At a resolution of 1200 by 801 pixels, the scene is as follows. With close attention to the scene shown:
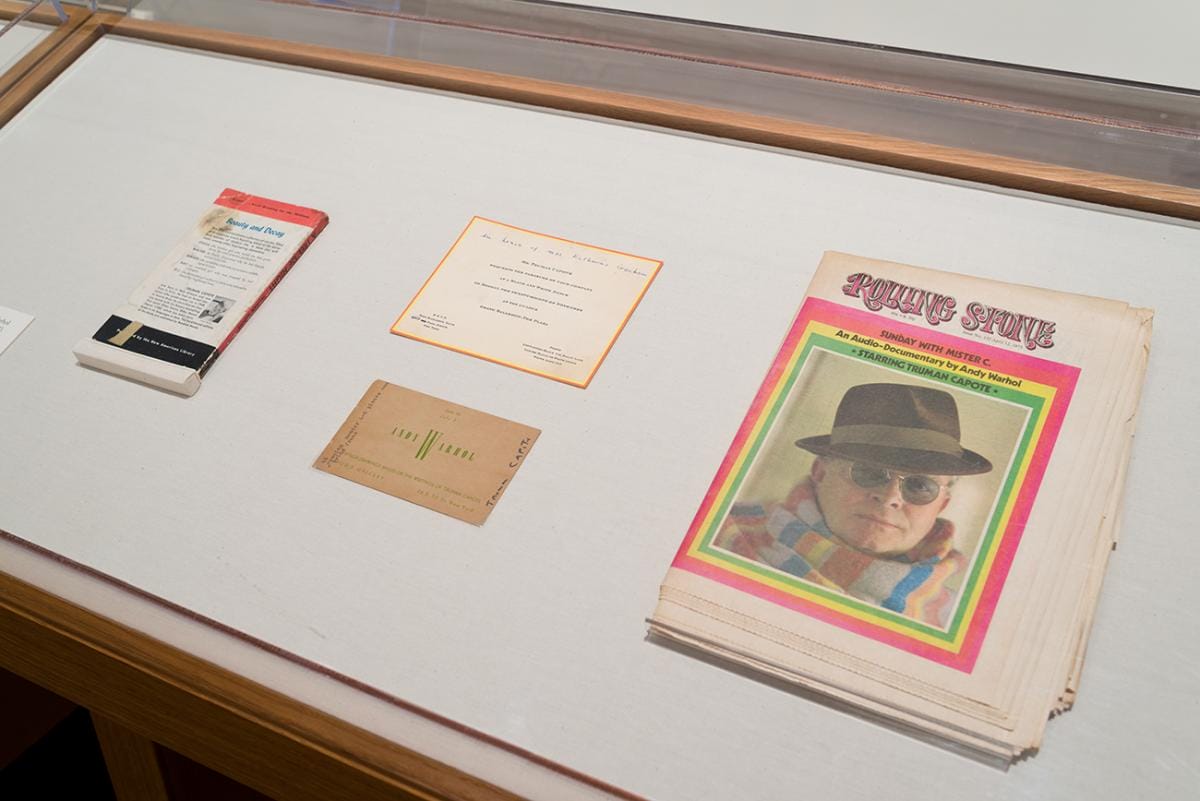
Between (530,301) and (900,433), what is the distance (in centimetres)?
39

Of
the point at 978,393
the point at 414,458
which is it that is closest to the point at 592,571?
the point at 414,458

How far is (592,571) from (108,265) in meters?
0.72

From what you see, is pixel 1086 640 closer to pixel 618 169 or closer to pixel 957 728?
pixel 957 728

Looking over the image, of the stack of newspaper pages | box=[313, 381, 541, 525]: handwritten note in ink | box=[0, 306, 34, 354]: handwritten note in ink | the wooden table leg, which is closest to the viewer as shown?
the stack of newspaper pages

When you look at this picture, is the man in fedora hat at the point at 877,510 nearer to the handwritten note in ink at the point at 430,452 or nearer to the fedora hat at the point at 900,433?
the fedora hat at the point at 900,433

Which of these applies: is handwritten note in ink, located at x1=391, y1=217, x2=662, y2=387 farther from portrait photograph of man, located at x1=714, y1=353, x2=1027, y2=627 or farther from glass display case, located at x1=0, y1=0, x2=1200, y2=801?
portrait photograph of man, located at x1=714, y1=353, x2=1027, y2=627

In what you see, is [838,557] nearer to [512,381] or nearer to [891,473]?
[891,473]

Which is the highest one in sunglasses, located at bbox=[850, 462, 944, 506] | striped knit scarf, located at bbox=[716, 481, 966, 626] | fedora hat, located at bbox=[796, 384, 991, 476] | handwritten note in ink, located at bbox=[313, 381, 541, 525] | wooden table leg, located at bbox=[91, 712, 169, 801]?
fedora hat, located at bbox=[796, 384, 991, 476]

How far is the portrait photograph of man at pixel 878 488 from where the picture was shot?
810 mm

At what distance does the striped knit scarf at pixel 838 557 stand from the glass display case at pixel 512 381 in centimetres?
6

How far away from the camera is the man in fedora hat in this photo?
81cm

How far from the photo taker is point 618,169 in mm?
1167

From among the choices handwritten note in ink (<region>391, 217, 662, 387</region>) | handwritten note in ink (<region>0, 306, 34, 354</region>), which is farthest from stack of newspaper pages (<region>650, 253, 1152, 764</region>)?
handwritten note in ink (<region>0, 306, 34, 354</region>)

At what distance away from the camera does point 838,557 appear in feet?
2.71
